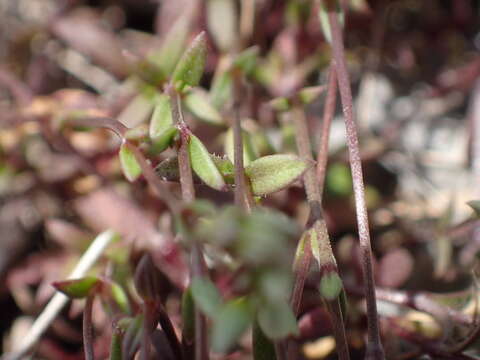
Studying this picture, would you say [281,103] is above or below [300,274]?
above

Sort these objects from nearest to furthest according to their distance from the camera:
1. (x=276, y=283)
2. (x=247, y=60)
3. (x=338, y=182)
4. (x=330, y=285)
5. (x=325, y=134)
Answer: (x=276, y=283) → (x=330, y=285) → (x=325, y=134) → (x=247, y=60) → (x=338, y=182)

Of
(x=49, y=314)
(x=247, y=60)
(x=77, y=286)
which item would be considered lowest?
(x=49, y=314)

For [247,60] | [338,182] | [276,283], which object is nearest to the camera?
[276,283]

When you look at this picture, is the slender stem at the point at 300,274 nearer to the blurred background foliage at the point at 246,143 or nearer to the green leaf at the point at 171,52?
the blurred background foliage at the point at 246,143

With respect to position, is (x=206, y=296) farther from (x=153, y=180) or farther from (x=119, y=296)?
(x=119, y=296)

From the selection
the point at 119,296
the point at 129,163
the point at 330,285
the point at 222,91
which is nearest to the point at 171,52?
the point at 222,91

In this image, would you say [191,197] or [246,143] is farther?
[246,143]

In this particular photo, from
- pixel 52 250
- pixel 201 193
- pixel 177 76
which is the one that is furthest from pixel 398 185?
pixel 52 250
